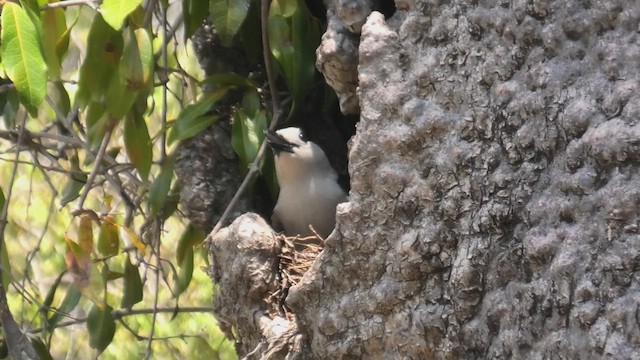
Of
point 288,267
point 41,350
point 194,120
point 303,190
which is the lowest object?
point 41,350

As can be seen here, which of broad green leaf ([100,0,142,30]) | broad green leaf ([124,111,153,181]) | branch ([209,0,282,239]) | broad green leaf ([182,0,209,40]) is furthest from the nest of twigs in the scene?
broad green leaf ([100,0,142,30])

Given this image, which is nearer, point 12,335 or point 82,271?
point 82,271

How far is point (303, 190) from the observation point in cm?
414

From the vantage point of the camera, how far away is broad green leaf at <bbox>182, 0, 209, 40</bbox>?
11.8 ft

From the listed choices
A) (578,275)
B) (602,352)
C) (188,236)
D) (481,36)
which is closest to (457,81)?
(481,36)

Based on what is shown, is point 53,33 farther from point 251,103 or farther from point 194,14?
point 251,103

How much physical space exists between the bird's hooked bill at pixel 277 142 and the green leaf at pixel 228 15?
413 millimetres

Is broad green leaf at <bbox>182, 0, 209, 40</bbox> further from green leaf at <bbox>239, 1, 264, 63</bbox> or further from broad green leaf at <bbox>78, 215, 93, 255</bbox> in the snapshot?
broad green leaf at <bbox>78, 215, 93, 255</bbox>

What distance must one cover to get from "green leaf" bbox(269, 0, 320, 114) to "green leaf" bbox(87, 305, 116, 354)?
1.10 meters

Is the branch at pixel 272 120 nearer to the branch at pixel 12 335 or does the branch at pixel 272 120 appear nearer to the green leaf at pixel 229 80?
the green leaf at pixel 229 80

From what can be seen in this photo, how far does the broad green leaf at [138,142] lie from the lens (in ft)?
12.1

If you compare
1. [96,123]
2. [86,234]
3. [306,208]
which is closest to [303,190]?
[306,208]

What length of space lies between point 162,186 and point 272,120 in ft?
1.54

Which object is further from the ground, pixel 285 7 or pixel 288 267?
pixel 285 7
